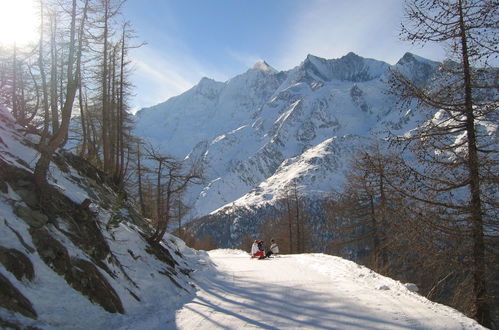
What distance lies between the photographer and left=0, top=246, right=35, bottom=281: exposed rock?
6340 millimetres

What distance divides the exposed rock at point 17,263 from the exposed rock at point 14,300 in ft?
1.03

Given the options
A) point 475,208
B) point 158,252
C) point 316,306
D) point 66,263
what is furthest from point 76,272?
point 475,208

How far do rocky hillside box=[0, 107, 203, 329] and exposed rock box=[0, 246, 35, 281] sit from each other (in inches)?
0.6

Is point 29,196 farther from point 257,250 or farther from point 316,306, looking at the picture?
point 257,250

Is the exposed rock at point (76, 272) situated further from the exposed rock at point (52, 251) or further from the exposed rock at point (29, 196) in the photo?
the exposed rock at point (29, 196)

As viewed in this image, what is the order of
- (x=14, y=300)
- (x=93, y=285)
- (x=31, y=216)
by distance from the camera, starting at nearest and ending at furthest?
(x=14, y=300), (x=93, y=285), (x=31, y=216)

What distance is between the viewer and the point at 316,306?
857 cm

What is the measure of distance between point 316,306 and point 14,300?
5808mm

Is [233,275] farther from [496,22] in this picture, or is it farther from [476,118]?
[496,22]

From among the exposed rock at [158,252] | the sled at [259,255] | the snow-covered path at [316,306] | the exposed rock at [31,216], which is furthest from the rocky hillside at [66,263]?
the sled at [259,255]

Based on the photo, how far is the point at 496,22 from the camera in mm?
8281

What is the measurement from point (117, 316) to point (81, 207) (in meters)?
3.63

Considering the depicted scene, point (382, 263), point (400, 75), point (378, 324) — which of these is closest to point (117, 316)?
point (378, 324)

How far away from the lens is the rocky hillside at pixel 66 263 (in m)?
6.26
